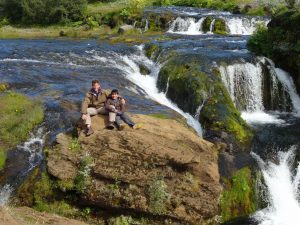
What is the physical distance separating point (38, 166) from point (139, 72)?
13003mm

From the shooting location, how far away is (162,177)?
1275 centimetres

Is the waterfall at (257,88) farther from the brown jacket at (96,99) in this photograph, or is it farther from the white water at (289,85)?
the brown jacket at (96,99)

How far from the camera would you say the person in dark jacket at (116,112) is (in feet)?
45.1

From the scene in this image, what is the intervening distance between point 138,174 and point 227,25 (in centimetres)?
2837

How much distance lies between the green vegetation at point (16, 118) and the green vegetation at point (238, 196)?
7.19 metres

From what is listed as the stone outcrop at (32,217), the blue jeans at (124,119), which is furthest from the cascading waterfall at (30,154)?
the blue jeans at (124,119)

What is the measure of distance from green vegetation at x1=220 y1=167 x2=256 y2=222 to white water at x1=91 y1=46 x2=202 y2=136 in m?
4.49

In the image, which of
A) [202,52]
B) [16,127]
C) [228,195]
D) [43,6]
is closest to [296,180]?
[228,195]

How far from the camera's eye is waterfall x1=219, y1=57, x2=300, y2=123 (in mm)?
21797

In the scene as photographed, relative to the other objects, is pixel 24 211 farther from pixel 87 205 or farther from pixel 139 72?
pixel 139 72

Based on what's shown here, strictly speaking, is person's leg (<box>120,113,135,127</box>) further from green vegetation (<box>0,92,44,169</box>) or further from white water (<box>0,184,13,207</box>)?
white water (<box>0,184,13,207</box>)

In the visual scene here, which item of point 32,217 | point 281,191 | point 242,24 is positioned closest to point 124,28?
point 242,24

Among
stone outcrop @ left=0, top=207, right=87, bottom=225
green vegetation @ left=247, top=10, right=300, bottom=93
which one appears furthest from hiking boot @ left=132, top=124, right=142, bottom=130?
green vegetation @ left=247, top=10, right=300, bottom=93

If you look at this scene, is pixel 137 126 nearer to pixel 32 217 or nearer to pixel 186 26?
pixel 32 217
